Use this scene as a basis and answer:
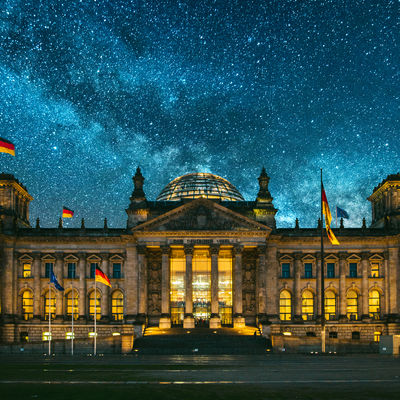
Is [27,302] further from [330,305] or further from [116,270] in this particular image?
[330,305]

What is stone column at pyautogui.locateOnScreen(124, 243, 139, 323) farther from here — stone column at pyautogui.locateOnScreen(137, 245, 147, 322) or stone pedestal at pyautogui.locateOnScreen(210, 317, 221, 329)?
stone pedestal at pyautogui.locateOnScreen(210, 317, 221, 329)

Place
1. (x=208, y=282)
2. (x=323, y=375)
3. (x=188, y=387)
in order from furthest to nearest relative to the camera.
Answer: (x=208, y=282) < (x=323, y=375) < (x=188, y=387)

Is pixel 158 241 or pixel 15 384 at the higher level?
pixel 158 241

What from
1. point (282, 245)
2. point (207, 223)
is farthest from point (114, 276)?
point (282, 245)

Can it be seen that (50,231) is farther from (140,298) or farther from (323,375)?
(323,375)

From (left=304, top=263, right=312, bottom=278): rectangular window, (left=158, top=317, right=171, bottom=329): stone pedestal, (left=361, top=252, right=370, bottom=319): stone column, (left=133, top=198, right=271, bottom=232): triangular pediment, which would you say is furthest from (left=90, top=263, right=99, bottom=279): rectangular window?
(left=361, top=252, right=370, bottom=319): stone column

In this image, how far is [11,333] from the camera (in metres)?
72.8

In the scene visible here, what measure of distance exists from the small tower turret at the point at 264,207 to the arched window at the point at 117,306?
21.9 m

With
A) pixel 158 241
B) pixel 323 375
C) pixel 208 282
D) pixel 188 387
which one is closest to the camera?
pixel 188 387

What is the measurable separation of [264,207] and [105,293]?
81.8ft

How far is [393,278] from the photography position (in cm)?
7562

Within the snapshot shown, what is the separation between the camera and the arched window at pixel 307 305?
250ft

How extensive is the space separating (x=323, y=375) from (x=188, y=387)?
9.30 meters

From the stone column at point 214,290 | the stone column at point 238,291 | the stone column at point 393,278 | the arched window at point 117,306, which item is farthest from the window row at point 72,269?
the stone column at point 393,278
